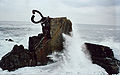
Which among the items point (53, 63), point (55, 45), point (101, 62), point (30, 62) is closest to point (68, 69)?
point (53, 63)

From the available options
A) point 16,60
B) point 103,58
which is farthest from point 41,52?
point 103,58

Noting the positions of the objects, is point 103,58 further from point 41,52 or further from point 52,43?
point 41,52

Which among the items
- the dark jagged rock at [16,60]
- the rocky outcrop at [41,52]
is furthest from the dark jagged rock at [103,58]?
the dark jagged rock at [16,60]

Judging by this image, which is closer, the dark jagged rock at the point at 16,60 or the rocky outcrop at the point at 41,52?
the rocky outcrop at the point at 41,52

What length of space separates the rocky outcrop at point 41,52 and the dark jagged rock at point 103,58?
191cm

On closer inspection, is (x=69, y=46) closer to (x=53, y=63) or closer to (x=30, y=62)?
(x=53, y=63)

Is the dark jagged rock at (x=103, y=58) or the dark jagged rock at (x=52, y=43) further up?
the dark jagged rock at (x=52, y=43)

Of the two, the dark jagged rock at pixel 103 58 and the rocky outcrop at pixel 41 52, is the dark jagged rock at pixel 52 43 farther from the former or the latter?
the dark jagged rock at pixel 103 58

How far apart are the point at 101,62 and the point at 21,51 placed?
157 inches

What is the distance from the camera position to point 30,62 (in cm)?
711

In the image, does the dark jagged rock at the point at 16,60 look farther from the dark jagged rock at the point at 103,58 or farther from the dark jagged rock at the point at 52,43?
the dark jagged rock at the point at 103,58

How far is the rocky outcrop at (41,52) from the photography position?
7020 millimetres

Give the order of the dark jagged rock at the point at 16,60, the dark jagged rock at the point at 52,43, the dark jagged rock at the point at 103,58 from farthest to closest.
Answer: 1. the dark jagged rock at the point at 103,58
2. the dark jagged rock at the point at 16,60
3. the dark jagged rock at the point at 52,43

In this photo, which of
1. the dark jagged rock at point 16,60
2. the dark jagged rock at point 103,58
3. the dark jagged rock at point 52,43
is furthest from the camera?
the dark jagged rock at point 103,58
